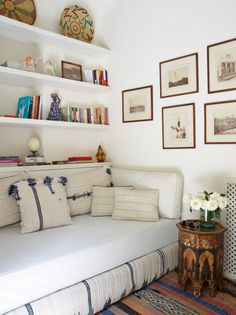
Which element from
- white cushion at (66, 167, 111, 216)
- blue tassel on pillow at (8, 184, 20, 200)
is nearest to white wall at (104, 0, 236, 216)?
white cushion at (66, 167, 111, 216)

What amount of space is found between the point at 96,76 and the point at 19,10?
1.00 metres

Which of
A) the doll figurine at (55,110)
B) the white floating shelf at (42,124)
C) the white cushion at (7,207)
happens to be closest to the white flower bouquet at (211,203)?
the white cushion at (7,207)

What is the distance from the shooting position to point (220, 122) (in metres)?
2.25

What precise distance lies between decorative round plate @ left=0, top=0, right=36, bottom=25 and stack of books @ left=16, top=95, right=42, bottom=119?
0.71 m

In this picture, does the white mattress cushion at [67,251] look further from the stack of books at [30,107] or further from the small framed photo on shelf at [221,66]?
the small framed photo on shelf at [221,66]

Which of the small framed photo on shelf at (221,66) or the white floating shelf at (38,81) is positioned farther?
the white floating shelf at (38,81)

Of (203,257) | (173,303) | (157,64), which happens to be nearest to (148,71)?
(157,64)

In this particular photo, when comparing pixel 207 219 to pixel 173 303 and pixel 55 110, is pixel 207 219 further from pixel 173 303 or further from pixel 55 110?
pixel 55 110

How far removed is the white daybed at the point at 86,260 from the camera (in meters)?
1.44

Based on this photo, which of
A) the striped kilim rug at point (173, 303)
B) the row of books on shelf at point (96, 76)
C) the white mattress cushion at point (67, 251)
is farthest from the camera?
the row of books on shelf at point (96, 76)

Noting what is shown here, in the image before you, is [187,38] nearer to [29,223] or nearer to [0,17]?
[0,17]

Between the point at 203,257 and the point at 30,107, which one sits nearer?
the point at 203,257

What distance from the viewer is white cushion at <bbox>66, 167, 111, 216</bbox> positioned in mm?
2424

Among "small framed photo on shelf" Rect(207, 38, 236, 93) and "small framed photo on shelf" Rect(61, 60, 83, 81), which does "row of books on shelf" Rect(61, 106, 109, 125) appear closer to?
"small framed photo on shelf" Rect(61, 60, 83, 81)
